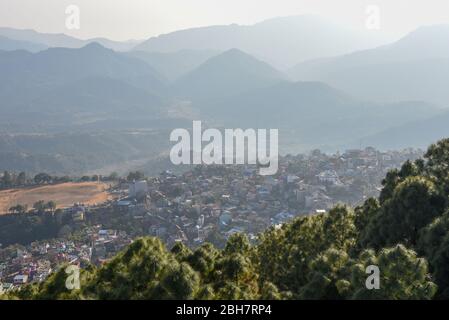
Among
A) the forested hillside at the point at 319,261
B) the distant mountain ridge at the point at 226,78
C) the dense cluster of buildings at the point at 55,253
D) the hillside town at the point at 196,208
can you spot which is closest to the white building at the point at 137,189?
the hillside town at the point at 196,208

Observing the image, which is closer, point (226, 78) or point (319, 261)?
point (319, 261)

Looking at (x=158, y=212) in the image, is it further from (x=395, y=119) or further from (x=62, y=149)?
(x=395, y=119)

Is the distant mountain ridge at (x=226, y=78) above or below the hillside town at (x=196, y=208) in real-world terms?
above

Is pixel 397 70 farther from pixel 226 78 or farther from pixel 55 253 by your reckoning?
pixel 55 253

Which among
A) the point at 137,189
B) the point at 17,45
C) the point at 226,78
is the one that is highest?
the point at 17,45

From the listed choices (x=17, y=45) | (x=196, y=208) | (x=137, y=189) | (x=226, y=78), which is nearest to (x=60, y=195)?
(x=137, y=189)

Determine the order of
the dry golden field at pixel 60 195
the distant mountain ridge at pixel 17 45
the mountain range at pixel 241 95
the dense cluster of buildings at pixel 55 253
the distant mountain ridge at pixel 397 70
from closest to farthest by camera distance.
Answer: the dense cluster of buildings at pixel 55 253 → the dry golden field at pixel 60 195 → the mountain range at pixel 241 95 → the distant mountain ridge at pixel 397 70 → the distant mountain ridge at pixel 17 45

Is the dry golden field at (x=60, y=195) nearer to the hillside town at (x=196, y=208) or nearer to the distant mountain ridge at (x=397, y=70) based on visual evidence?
the hillside town at (x=196, y=208)
